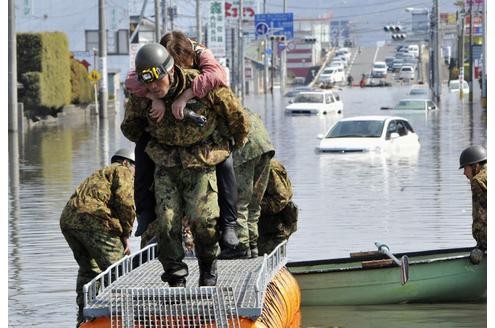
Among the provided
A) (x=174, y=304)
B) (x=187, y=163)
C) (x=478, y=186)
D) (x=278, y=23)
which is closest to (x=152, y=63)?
(x=187, y=163)

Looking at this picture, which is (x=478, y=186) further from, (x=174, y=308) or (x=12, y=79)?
(x=12, y=79)

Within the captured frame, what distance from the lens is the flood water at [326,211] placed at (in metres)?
12.7

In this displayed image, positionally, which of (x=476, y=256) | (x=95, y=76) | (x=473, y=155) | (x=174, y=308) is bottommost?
(x=476, y=256)

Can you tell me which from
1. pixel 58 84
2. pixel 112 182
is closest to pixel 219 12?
pixel 58 84

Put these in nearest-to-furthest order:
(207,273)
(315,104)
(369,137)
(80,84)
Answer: (207,273)
(369,137)
(80,84)
(315,104)

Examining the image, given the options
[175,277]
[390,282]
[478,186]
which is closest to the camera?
[175,277]

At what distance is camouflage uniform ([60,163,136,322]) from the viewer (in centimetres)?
1038

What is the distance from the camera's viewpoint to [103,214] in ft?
34.1

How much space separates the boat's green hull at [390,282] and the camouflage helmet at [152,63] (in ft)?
14.8

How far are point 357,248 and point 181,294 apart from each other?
8.84 metres

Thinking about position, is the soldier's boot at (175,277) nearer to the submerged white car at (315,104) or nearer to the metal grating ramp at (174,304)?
the metal grating ramp at (174,304)

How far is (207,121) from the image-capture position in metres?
8.59

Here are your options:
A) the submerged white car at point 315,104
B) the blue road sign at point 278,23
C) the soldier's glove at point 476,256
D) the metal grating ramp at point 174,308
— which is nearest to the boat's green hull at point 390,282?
the soldier's glove at point 476,256

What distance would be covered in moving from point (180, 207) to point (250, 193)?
172 cm
